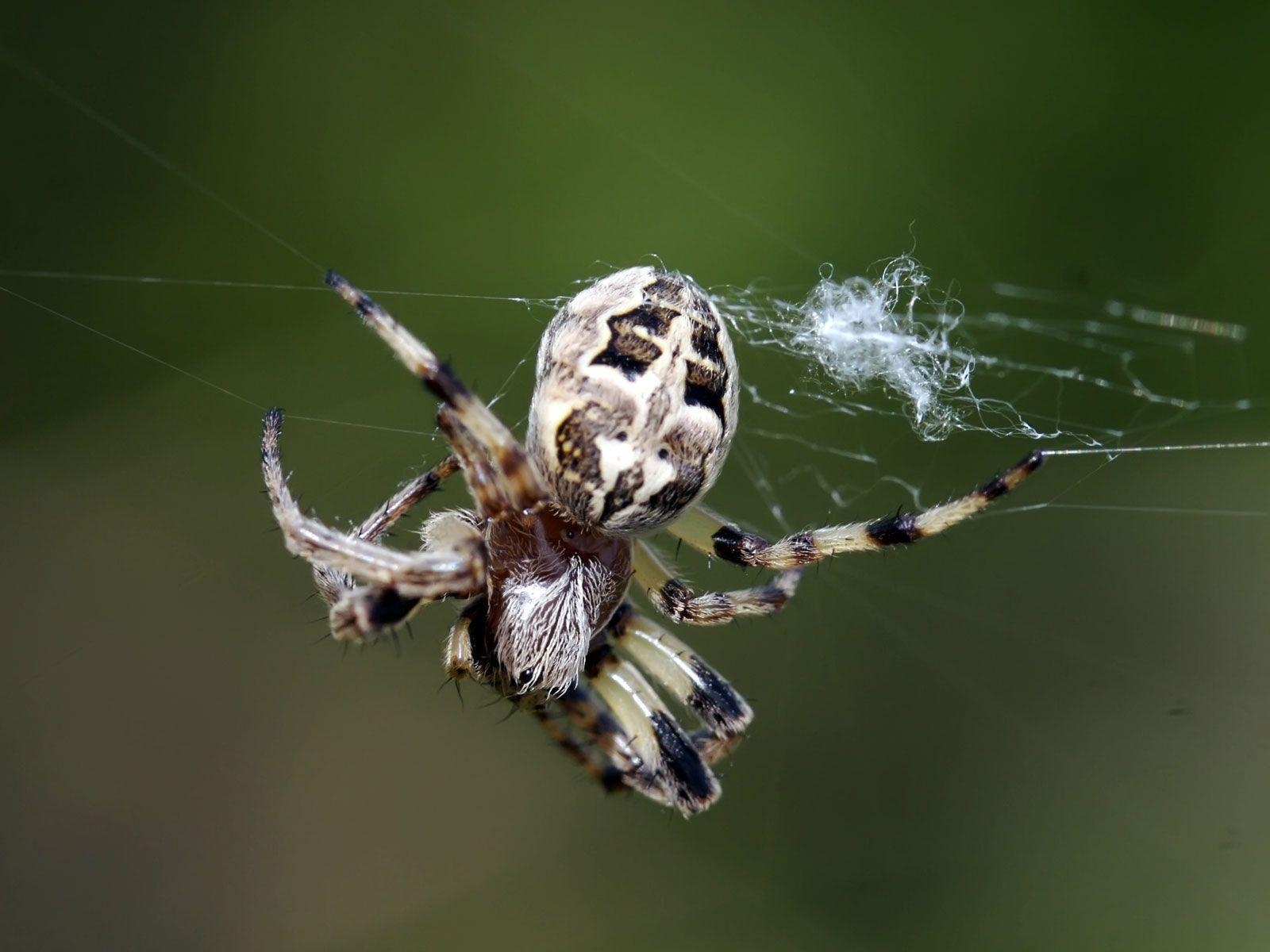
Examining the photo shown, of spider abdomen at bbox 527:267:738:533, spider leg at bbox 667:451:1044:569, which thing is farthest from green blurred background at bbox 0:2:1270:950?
spider abdomen at bbox 527:267:738:533

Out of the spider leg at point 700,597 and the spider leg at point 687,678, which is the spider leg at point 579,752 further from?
the spider leg at point 700,597

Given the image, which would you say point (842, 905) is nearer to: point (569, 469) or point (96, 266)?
point (569, 469)

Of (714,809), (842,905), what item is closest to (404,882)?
(714,809)

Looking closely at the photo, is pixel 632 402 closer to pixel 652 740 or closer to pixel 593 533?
pixel 593 533

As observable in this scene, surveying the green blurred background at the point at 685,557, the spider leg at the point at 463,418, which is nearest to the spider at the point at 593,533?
the spider leg at the point at 463,418

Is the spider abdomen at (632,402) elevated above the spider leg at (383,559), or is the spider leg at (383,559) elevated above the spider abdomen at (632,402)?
the spider abdomen at (632,402)
